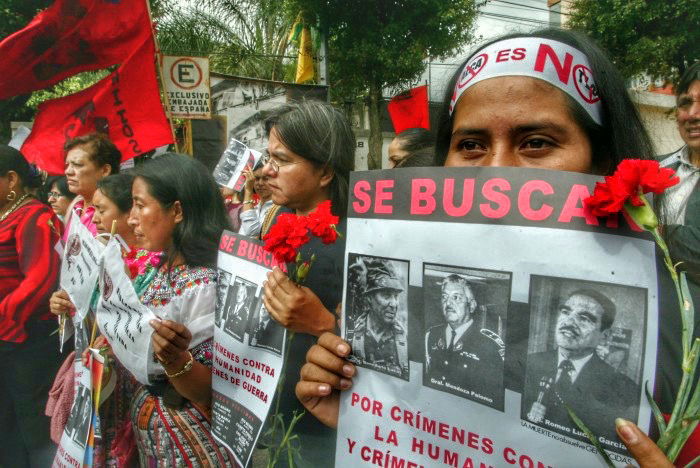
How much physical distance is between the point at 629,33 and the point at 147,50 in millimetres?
7506

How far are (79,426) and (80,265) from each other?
23.4 inches

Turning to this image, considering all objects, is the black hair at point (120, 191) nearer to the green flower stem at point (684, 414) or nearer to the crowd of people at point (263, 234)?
the crowd of people at point (263, 234)

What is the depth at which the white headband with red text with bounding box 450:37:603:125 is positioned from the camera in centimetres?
109

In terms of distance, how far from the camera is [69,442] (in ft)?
6.20

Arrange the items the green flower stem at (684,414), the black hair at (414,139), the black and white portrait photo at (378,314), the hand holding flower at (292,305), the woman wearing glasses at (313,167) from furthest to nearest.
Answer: the black hair at (414,139) < the woman wearing glasses at (313,167) < the hand holding flower at (292,305) < the black and white portrait photo at (378,314) < the green flower stem at (684,414)

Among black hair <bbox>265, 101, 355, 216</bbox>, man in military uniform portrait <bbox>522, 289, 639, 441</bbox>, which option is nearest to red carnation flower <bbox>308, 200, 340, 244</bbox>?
man in military uniform portrait <bbox>522, 289, 639, 441</bbox>

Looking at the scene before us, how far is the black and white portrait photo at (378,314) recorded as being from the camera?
948 millimetres

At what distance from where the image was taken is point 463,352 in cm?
86

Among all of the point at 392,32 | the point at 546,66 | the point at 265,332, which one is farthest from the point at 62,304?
the point at 392,32

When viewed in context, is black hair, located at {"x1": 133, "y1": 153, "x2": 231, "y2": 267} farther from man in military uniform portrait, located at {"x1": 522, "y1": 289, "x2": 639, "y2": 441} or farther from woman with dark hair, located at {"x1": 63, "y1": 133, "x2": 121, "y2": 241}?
man in military uniform portrait, located at {"x1": 522, "y1": 289, "x2": 639, "y2": 441}

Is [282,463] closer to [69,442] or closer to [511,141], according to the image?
[69,442]

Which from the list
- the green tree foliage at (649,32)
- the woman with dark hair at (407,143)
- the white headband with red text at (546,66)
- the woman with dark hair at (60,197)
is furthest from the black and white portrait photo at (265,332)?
the green tree foliage at (649,32)

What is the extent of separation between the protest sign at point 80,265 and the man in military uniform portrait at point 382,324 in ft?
3.50

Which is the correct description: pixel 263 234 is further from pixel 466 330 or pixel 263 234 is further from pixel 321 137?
pixel 466 330
